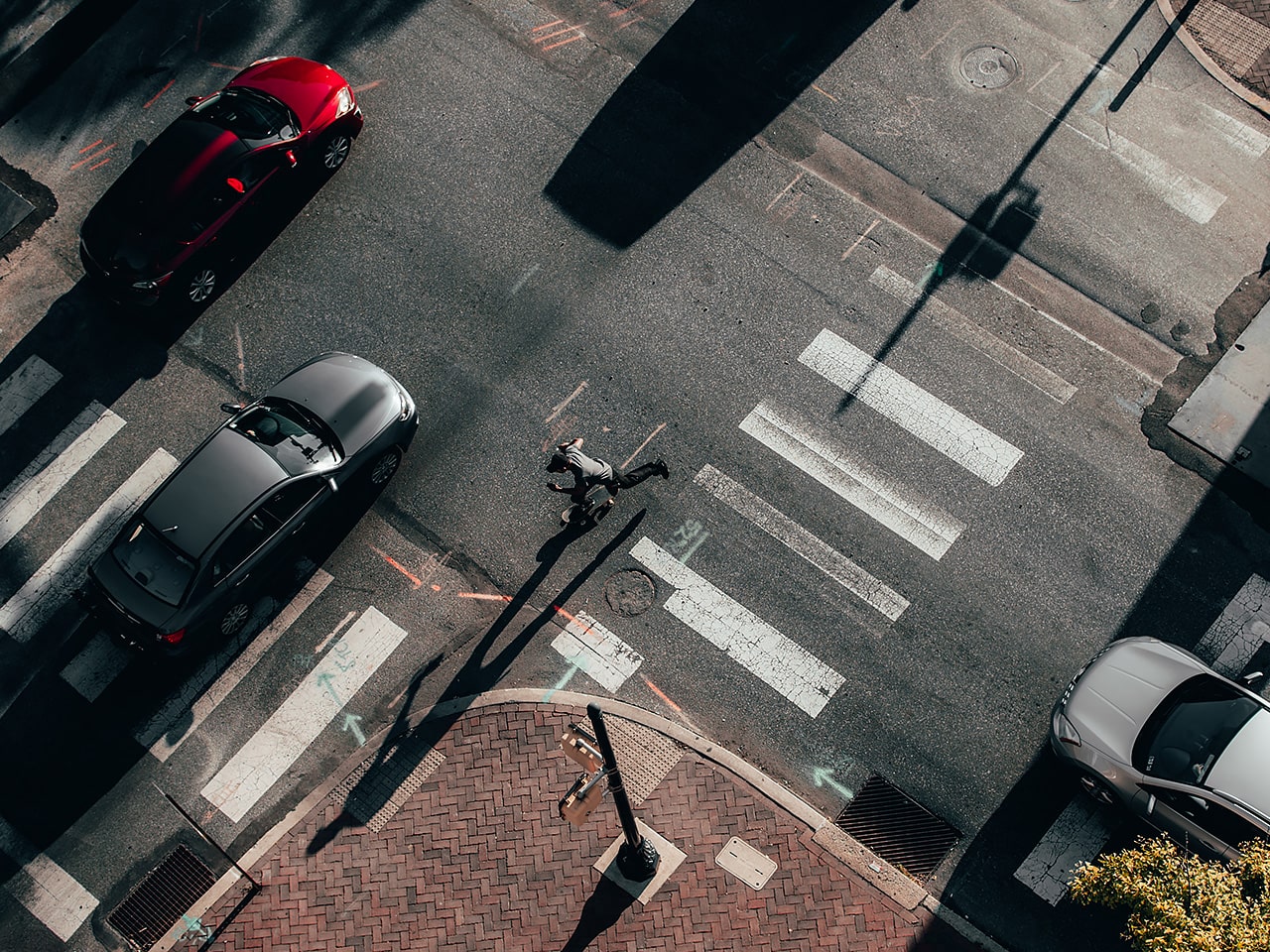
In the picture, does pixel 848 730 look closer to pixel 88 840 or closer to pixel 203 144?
pixel 88 840

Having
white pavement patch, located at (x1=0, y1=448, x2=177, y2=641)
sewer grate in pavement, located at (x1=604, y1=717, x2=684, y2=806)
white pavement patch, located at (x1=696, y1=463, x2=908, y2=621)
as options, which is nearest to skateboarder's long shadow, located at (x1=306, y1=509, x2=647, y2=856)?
white pavement patch, located at (x1=696, y1=463, x2=908, y2=621)

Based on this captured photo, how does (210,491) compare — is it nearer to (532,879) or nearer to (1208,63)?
(532,879)

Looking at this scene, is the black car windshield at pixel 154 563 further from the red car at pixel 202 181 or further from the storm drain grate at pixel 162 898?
the red car at pixel 202 181

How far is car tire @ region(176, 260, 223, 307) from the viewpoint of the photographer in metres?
16.1

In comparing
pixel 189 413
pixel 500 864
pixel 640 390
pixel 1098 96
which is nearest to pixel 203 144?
pixel 189 413

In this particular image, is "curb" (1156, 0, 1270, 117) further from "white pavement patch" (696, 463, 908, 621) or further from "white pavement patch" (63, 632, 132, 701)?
"white pavement patch" (63, 632, 132, 701)

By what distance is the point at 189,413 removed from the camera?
15711 millimetres

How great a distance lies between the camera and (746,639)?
14047 millimetres

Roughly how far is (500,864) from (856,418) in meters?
7.87

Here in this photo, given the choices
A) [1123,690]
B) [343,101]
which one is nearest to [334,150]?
[343,101]

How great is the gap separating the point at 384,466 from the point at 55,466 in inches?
199

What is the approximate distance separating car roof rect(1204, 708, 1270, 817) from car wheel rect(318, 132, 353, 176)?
15.5 m

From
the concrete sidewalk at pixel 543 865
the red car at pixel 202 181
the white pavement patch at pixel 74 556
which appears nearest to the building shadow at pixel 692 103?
the red car at pixel 202 181

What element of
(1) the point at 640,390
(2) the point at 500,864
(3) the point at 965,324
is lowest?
(2) the point at 500,864
